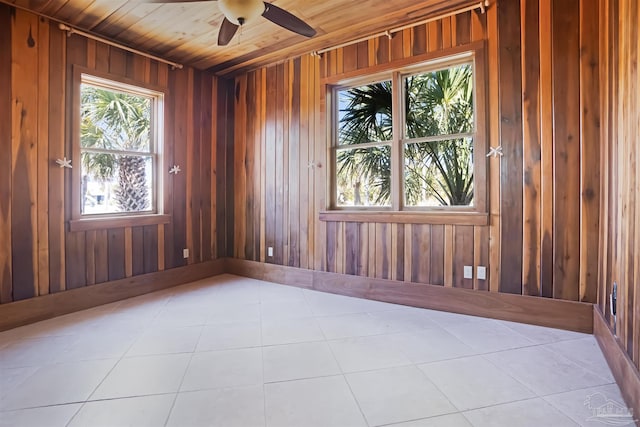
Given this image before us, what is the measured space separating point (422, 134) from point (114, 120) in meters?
3.27

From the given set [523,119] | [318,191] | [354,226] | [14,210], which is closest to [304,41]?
[318,191]

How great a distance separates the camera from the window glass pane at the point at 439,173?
3.00m

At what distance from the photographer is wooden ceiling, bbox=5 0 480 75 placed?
279 centimetres

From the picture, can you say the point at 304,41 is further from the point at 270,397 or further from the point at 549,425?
the point at 549,425

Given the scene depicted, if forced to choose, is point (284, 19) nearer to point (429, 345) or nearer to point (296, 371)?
point (296, 371)

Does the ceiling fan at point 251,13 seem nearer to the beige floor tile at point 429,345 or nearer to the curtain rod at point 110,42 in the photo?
the curtain rod at point 110,42

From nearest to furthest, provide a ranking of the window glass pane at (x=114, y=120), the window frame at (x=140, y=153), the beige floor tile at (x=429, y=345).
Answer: the beige floor tile at (x=429, y=345) < the window frame at (x=140, y=153) < the window glass pane at (x=114, y=120)

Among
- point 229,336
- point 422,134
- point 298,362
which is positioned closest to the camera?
point 298,362

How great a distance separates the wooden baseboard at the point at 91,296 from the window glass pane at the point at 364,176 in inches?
84.4

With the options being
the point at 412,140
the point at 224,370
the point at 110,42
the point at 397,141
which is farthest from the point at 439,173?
the point at 110,42

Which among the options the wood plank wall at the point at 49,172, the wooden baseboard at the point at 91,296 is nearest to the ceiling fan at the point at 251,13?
the wood plank wall at the point at 49,172

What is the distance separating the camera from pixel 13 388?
1.71 metres

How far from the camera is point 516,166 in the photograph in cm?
271

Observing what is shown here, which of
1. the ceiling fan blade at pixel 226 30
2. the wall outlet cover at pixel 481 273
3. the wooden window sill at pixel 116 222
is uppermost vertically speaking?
the ceiling fan blade at pixel 226 30
